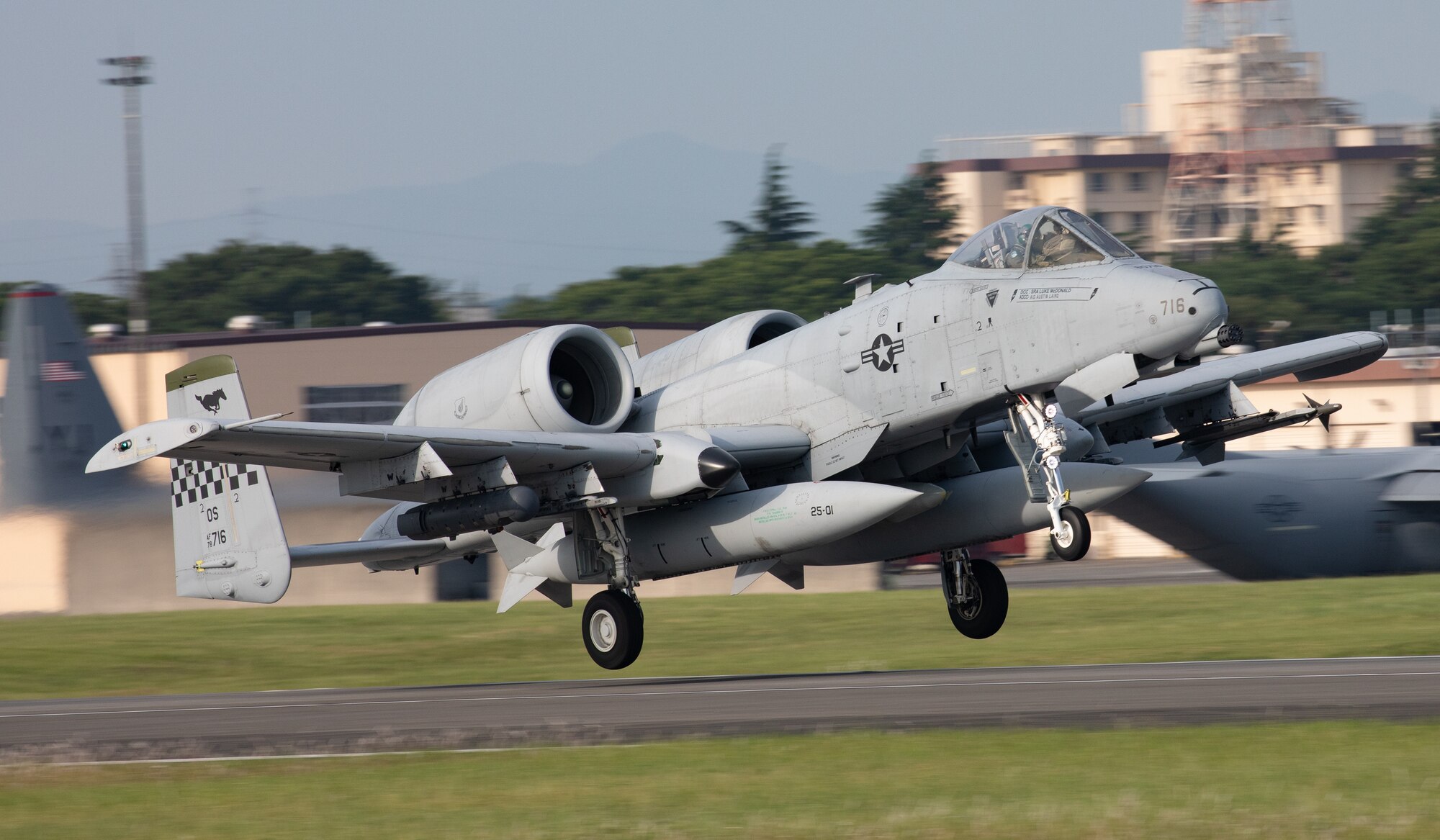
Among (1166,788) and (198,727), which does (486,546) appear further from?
(1166,788)

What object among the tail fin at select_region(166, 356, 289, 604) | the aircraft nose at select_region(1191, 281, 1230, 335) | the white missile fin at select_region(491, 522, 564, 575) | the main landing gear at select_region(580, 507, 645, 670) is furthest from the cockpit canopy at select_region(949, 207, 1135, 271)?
the tail fin at select_region(166, 356, 289, 604)

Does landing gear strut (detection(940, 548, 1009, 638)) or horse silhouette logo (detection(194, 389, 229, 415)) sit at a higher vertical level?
horse silhouette logo (detection(194, 389, 229, 415))

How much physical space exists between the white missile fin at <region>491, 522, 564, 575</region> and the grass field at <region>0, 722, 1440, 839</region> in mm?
6564

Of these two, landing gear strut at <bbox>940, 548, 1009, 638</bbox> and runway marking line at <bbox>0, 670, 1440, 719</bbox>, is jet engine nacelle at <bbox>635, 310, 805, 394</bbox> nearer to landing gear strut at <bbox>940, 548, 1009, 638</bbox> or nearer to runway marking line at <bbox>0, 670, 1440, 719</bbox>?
landing gear strut at <bbox>940, 548, 1009, 638</bbox>

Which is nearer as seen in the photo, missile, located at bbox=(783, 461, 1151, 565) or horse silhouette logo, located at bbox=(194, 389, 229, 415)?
missile, located at bbox=(783, 461, 1151, 565)

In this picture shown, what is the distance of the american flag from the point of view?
33.2m

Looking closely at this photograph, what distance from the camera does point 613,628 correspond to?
17344 mm

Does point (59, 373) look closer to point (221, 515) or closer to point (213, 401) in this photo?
point (221, 515)

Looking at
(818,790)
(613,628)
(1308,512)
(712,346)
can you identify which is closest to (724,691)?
(613,628)

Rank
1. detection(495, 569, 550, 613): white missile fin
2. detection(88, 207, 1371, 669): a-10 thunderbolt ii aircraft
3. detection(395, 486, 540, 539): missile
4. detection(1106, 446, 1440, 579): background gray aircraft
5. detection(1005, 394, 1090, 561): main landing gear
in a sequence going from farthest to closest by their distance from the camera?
detection(1106, 446, 1440, 579): background gray aircraft → detection(495, 569, 550, 613): white missile fin → detection(395, 486, 540, 539): missile → detection(88, 207, 1371, 669): a-10 thunderbolt ii aircraft → detection(1005, 394, 1090, 561): main landing gear

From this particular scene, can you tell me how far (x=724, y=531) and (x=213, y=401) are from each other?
6.12m

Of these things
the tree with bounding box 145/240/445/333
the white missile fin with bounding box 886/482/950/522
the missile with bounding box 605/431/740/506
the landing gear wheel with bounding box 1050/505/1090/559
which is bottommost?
the landing gear wheel with bounding box 1050/505/1090/559

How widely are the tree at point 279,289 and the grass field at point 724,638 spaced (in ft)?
192

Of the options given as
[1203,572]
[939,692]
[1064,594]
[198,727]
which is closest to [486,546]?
[198,727]
